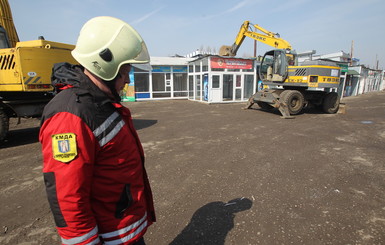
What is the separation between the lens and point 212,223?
2713 millimetres

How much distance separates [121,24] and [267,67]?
475 inches

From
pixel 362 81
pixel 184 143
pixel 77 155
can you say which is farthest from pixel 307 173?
pixel 362 81

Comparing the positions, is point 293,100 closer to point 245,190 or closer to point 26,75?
point 245,190

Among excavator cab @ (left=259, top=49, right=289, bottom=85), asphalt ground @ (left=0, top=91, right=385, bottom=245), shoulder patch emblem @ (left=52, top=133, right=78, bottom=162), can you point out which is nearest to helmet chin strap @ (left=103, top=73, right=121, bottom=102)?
shoulder patch emblem @ (left=52, top=133, right=78, bottom=162)

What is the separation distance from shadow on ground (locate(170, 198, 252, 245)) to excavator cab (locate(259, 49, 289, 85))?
374 inches

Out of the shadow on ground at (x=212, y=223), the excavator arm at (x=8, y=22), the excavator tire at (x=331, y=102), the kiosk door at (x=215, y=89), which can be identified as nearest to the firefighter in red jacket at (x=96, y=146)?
the shadow on ground at (x=212, y=223)

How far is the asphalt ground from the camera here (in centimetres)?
254

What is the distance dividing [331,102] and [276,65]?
3.67m

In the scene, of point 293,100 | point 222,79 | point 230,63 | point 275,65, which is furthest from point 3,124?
point 230,63

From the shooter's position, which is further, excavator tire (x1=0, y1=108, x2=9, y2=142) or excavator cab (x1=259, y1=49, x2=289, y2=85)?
excavator cab (x1=259, y1=49, x2=289, y2=85)

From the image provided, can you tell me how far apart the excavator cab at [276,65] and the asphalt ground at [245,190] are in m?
5.39

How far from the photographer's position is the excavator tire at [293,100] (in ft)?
32.8

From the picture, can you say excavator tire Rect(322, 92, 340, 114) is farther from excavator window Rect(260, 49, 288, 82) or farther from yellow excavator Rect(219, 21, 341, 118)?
A: excavator window Rect(260, 49, 288, 82)

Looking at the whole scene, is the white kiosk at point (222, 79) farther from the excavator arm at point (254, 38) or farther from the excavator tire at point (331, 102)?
the excavator tire at point (331, 102)
